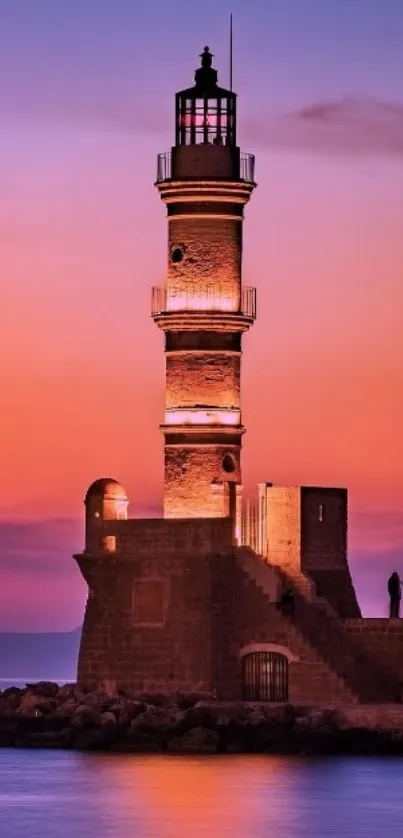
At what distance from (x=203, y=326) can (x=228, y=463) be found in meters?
2.96

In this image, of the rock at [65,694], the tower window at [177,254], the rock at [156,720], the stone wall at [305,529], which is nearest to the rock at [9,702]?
the rock at [65,694]

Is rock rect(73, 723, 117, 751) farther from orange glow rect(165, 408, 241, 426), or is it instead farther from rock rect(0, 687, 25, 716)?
orange glow rect(165, 408, 241, 426)

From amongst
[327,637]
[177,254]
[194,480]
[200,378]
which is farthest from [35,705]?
[177,254]

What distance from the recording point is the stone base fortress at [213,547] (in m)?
75.0

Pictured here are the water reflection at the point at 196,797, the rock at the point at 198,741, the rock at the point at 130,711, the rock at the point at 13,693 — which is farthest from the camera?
the rock at the point at 13,693

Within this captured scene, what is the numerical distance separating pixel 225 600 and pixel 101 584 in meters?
2.84

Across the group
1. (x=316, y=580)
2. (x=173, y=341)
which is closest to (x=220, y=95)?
(x=173, y=341)

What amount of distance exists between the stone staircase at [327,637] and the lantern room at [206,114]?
9.14 meters

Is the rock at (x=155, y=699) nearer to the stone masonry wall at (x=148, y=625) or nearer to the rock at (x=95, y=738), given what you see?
the stone masonry wall at (x=148, y=625)

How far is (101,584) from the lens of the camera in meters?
76.3

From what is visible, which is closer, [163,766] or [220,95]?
[163,766]

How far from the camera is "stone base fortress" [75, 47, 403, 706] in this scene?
246 feet

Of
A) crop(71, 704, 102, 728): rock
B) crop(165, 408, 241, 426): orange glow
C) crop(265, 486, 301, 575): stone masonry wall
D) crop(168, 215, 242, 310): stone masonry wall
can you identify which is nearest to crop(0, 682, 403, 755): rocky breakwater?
crop(71, 704, 102, 728): rock

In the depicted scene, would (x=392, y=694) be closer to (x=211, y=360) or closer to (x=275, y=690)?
(x=275, y=690)
